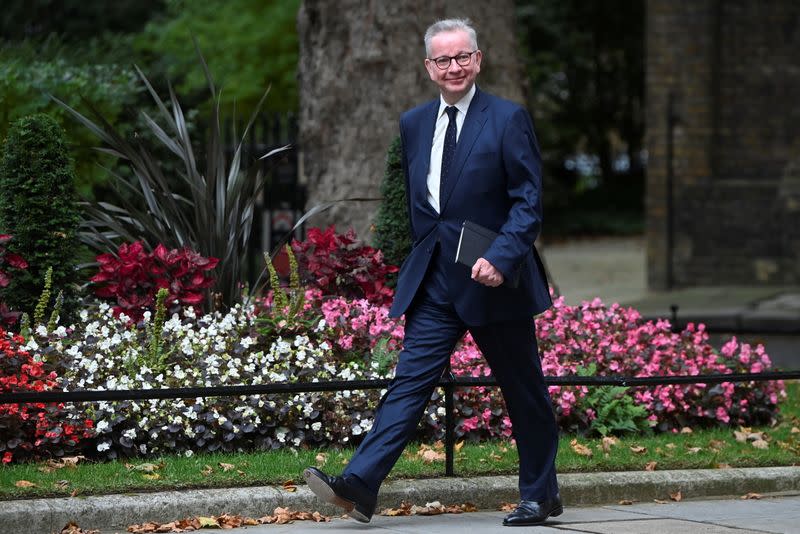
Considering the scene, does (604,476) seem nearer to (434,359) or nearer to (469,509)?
(469,509)

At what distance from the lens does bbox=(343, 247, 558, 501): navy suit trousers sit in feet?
20.3

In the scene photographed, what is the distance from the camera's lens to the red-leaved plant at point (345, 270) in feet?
30.1

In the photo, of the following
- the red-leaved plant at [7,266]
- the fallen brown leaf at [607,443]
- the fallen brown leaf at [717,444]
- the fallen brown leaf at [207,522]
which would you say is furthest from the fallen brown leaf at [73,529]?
the fallen brown leaf at [717,444]

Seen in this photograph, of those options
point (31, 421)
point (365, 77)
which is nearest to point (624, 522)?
point (31, 421)

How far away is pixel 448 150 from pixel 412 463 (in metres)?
1.72

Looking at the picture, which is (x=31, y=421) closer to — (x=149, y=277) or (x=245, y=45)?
(x=149, y=277)

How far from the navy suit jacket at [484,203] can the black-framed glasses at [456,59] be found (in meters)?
0.17

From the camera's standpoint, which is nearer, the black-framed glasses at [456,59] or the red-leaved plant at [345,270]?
the black-framed glasses at [456,59]

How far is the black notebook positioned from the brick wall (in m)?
15.8

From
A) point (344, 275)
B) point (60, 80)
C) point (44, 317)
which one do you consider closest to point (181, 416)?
point (44, 317)

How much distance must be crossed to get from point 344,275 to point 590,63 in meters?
32.7

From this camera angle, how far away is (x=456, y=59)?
20.2 feet

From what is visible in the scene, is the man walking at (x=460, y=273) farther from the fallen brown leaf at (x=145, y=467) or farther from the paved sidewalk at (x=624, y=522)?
the fallen brown leaf at (x=145, y=467)

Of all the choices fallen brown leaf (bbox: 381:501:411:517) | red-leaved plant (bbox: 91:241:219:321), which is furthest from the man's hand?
red-leaved plant (bbox: 91:241:219:321)
